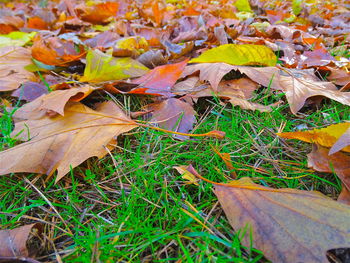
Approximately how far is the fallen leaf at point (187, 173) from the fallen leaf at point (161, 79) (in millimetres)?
453

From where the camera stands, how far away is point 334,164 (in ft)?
2.38

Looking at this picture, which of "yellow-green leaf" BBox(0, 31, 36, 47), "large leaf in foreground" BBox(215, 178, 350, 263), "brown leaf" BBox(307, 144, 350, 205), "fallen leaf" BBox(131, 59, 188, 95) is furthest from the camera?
"yellow-green leaf" BBox(0, 31, 36, 47)

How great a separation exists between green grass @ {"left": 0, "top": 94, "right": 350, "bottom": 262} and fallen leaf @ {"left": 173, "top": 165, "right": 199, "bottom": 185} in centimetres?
3

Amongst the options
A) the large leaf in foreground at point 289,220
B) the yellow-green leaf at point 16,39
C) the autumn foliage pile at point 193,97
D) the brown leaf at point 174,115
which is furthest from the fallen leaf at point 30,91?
the large leaf in foreground at point 289,220

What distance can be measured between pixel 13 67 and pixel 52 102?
708 mm

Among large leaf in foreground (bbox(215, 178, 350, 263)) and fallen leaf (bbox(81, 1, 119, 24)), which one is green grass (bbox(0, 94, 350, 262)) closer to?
large leaf in foreground (bbox(215, 178, 350, 263))

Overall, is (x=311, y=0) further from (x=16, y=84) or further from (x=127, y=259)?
(x=127, y=259)

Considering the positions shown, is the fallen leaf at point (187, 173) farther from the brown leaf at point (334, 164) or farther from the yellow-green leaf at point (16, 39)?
the yellow-green leaf at point (16, 39)

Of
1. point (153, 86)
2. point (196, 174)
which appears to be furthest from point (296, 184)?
point (153, 86)

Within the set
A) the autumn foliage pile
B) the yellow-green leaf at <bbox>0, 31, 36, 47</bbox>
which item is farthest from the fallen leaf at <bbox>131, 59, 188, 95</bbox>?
the yellow-green leaf at <bbox>0, 31, 36, 47</bbox>

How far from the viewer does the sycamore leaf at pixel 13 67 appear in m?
1.28

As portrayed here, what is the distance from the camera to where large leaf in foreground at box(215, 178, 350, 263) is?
531 millimetres

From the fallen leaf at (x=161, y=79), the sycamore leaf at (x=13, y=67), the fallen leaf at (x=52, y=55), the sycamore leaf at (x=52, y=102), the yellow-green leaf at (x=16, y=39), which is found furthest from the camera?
the yellow-green leaf at (x=16, y=39)

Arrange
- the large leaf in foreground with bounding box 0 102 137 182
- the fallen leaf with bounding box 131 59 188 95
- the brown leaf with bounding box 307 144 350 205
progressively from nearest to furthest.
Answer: the brown leaf with bounding box 307 144 350 205, the large leaf in foreground with bounding box 0 102 137 182, the fallen leaf with bounding box 131 59 188 95
